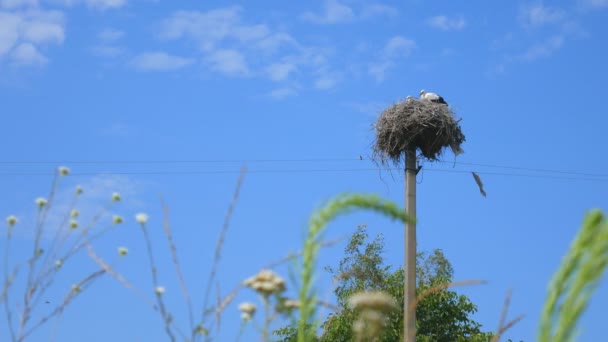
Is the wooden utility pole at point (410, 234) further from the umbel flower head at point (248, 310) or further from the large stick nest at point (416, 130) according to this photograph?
the umbel flower head at point (248, 310)

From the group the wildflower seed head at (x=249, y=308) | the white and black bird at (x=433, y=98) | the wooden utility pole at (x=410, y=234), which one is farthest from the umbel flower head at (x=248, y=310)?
the white and black bird at (x=433, y=98)

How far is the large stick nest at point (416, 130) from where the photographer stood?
11820 millimetres

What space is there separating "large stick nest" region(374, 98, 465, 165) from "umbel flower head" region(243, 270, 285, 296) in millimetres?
10973

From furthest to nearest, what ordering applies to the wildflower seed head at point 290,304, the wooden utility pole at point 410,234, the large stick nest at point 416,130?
the large stick nest at point 416,130, the wooden utility pole at point 410,234, the wildflower seed head at point 290,304

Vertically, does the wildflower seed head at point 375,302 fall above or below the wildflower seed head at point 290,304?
above

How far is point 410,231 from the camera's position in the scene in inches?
424

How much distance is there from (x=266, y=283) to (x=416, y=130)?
1113 centimetres

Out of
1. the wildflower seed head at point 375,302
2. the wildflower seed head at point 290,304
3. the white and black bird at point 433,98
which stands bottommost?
the wildflower seed head at point 290,304

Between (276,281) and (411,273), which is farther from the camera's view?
(411,273)

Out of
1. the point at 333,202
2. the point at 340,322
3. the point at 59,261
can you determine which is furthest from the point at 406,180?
the point at 333,202

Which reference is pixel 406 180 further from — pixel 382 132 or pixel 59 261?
pixel 59 261

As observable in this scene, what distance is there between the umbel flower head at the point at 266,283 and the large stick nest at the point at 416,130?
11.0m

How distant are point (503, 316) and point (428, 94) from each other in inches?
477

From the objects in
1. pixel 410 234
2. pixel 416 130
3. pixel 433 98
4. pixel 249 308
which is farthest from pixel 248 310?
pixel 433 98
